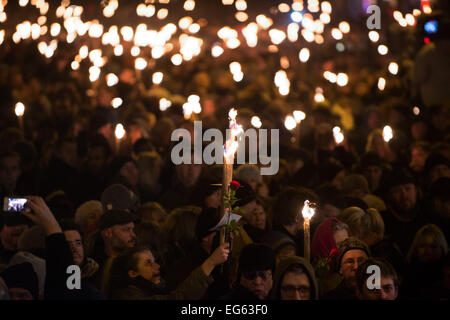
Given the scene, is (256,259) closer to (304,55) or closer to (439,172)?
(439,172)

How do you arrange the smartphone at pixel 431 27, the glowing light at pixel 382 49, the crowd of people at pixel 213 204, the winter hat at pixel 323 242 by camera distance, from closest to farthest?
the crowd of people at pixel 213 204 → the winter hat at pixel 323 242 → the smartphone at pixel 431 27 → the glowing light at pixel 382 49

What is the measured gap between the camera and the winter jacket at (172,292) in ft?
17.2

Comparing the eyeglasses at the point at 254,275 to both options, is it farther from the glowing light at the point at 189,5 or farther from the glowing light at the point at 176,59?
the glowing light at the point at 189,5

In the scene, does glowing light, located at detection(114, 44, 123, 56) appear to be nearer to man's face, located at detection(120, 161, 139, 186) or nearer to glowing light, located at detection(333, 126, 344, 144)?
glowing light, located at detection(333, 126, 344, 144)

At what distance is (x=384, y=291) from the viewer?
5426 mm

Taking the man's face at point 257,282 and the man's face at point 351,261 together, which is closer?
the man's face at point 257,282

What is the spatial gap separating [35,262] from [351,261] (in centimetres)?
218

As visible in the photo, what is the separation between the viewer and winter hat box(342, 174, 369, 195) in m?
8.16

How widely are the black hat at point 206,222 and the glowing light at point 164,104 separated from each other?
6.80 m

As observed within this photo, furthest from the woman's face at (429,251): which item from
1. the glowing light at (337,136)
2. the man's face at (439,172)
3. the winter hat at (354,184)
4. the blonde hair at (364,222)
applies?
the glowing light at (337,136)

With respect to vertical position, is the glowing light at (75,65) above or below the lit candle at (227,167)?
above
